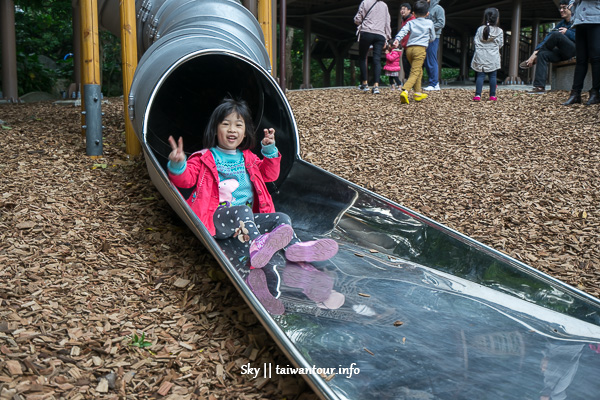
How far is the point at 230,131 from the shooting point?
3939 millimetres

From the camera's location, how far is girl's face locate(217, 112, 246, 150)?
3.94 metres

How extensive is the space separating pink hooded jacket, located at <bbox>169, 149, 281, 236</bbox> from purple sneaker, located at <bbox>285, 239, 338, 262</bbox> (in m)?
0.63

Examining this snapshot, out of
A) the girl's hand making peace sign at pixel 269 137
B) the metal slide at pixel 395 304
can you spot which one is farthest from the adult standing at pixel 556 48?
the girl's hand making peace sign at pixel 269 137

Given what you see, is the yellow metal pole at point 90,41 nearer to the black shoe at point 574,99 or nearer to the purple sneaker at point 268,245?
the purple sneaker at point 268,245

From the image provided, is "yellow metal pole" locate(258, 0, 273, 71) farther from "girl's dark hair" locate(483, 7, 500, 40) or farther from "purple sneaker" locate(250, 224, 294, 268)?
"girl's dark hair" locate(483, 7, 500, 40)

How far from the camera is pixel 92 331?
8.81 feet

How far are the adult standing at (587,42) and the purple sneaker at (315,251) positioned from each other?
548 centimetres

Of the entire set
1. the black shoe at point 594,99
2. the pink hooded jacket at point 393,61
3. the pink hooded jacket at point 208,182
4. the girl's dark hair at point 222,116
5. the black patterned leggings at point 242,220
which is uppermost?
the pink hooded jacket at point 393,61

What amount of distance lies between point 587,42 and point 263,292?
6.29 metres

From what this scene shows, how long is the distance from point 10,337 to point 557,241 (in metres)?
3.48

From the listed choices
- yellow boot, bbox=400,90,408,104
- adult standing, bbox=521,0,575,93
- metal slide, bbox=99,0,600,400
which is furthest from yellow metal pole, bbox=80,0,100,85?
adult standing, bbox=521,0,575,93

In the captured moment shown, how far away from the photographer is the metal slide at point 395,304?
2225 millimetres

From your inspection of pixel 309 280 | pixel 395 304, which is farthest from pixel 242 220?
pixel 395 304

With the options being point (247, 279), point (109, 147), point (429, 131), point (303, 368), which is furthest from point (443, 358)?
point (429, 131)
